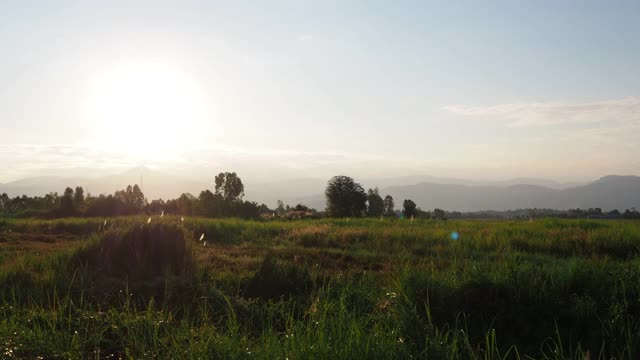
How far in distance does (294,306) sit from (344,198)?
49859 millimetres

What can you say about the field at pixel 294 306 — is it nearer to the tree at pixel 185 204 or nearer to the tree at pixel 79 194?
the tree at pixel 185 204

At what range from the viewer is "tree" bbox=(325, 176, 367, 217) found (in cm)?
5619

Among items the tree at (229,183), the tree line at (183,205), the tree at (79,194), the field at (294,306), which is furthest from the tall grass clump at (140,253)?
the tree at (229,183)

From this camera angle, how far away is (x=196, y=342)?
188 inches

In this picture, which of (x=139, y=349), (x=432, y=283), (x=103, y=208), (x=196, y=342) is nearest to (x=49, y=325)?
(x=139, y=349)

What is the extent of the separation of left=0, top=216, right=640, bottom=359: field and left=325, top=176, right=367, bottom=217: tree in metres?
41.6

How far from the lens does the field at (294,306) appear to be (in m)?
4.95

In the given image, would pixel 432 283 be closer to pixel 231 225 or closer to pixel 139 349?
pixel 139 349

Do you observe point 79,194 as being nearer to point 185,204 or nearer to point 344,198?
point 185,204

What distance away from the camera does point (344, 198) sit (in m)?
56.6

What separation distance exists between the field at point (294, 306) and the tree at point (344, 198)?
41.6 m

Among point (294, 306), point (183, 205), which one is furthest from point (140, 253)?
point (183, 205)

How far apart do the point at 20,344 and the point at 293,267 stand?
562 centimetres

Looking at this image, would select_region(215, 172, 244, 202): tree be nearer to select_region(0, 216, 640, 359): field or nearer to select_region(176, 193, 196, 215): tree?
select_region(176, 193, 196, 215): tree
